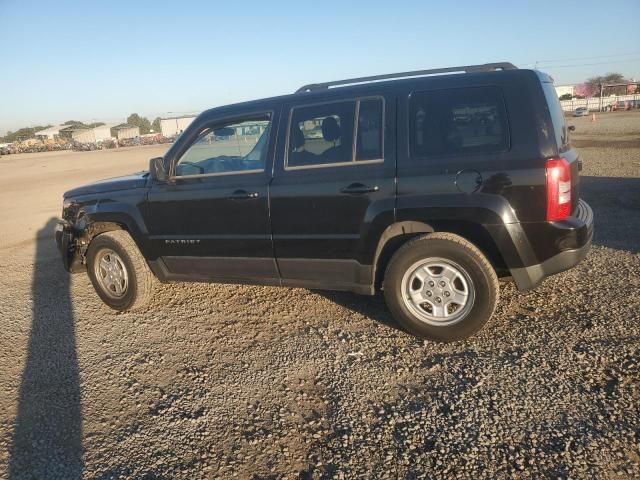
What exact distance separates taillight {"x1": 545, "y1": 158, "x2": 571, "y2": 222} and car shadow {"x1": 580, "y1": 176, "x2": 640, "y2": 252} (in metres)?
2.66

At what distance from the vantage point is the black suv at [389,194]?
3.05 meters

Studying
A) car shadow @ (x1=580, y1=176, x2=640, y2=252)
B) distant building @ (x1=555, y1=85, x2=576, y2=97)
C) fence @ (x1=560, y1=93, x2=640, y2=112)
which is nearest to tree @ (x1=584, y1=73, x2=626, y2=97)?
distant building @ (x1=555, y1=85, x2=576, y2=97)

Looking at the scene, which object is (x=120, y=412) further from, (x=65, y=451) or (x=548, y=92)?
(x=548, y=92)

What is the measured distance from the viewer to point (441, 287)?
3.36m

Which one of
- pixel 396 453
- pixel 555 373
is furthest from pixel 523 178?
pixel 396 453

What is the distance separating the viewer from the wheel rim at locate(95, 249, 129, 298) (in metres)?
4.46

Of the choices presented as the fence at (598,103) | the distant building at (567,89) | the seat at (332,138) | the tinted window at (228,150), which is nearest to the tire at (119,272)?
the tinted window at (228,150)

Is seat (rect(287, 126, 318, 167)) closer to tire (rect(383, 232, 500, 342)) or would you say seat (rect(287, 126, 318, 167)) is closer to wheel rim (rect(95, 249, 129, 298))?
tire (rect(383, 232, 500, 342))

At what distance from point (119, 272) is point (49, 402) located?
1.65 m

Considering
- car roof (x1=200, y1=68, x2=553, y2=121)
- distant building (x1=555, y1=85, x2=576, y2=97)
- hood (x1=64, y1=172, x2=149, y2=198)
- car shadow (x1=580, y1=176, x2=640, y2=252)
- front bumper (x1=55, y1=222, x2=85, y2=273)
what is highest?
distant building (x1=555, y1=85, x2=576, y2=97)

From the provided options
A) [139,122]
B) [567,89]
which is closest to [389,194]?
[567,89]

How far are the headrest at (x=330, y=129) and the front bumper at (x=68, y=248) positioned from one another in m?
3.03

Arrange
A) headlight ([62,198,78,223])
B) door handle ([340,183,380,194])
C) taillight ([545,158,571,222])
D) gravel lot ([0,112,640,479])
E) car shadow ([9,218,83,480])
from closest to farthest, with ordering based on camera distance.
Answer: gravel lot ([0,112,640,479]) < car shadow ([9,218,83,480]) < taillight ([545,158,571,222]) < door handle ([340,183,380,194]) < headlight ([62,198,78,223])

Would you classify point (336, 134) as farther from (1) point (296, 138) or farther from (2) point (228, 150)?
(2) point (228, 150)
